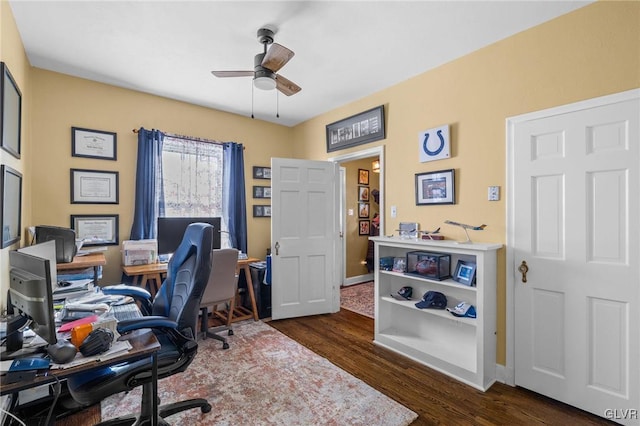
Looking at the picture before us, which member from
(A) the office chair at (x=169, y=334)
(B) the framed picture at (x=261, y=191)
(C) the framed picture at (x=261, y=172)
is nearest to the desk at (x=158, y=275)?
(A) the office chair at (x=169, y=334)

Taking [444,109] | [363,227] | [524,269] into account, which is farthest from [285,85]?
[363,227]

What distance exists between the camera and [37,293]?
3.82ft

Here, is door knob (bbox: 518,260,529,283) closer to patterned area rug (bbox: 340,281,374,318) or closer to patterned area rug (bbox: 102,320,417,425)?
patterned area rug (bbox: 102,320,417,425)

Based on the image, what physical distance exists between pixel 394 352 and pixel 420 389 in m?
0.60

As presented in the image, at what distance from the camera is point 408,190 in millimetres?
3154

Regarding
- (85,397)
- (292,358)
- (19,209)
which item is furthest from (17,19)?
(292,358)

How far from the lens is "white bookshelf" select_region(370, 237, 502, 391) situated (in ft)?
7.57

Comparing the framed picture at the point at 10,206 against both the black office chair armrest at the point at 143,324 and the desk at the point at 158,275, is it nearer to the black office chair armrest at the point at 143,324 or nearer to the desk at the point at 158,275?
the desk at the point at 158,275

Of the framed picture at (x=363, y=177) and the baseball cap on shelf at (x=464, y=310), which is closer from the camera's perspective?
the baseball cap on shelf at (x=464, y=310)

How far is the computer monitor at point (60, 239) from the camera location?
2449 millimetres

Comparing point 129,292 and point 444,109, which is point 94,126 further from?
point 444,109

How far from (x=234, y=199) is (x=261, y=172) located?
0.61 metres

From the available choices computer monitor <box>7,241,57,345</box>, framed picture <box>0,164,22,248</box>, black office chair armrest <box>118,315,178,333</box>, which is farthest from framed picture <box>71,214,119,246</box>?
black office chair armrest <box>118,315,178,333</box>

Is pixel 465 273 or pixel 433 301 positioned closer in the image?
pixel 465 273
